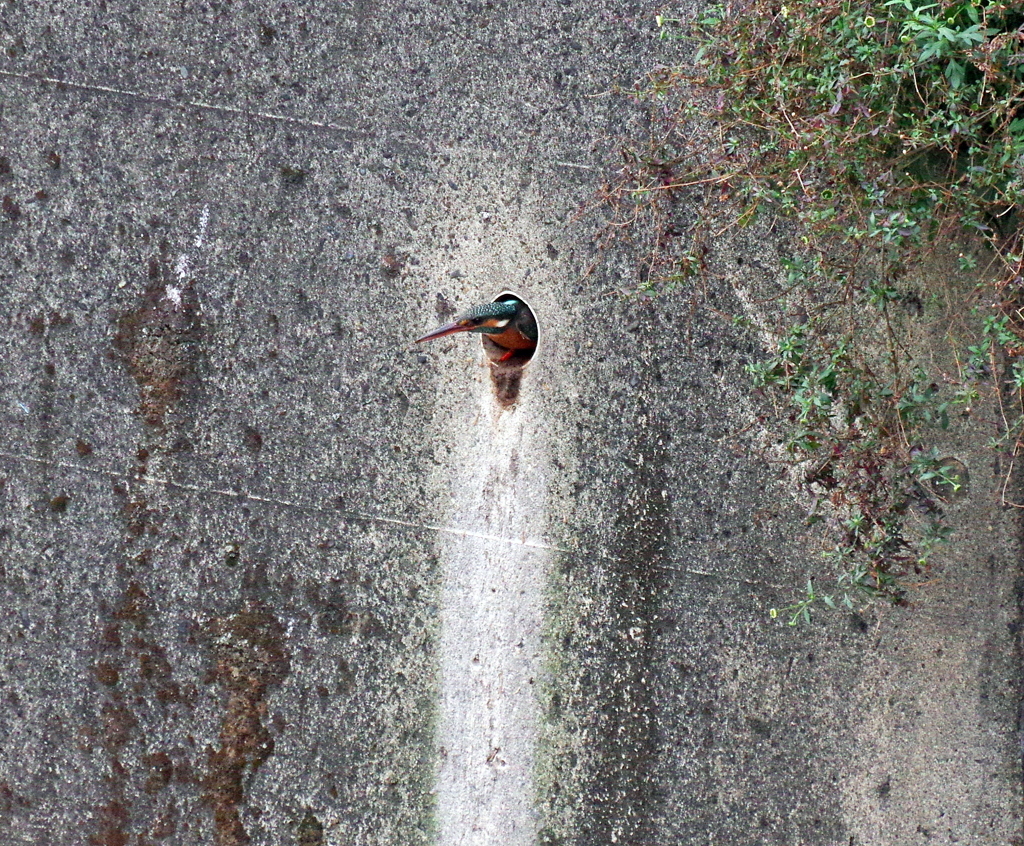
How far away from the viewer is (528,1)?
102 inches

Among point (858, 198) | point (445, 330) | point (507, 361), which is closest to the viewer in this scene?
point (858, 198)

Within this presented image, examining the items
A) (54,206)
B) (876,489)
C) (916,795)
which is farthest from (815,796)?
(54,206)

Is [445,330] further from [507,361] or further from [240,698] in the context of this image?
[240,698]

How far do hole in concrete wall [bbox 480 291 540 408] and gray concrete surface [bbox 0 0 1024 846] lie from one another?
1.5 inches

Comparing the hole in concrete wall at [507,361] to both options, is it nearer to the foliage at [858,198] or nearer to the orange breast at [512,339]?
the orange breast at [512,339]

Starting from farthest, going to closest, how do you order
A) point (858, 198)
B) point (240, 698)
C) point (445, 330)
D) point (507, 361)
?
point (507, 361) → point (240, 698) → point (445, 330) → point (858, 198)

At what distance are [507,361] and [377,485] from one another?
1.83ft

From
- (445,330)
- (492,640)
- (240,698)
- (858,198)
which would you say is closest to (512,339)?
(445,330)

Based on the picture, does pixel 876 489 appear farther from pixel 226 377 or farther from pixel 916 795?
pixel 226 377

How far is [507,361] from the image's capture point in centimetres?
263

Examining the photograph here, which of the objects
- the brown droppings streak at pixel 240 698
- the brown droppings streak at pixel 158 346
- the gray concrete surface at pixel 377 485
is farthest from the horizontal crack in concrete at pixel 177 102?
the brown droppings streak at pixel 240 698

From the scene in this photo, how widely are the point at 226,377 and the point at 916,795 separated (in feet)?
8.32

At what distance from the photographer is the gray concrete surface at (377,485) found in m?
2.52

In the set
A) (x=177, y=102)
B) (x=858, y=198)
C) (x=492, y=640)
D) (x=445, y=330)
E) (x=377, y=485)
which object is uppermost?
(x=177, y=102)
